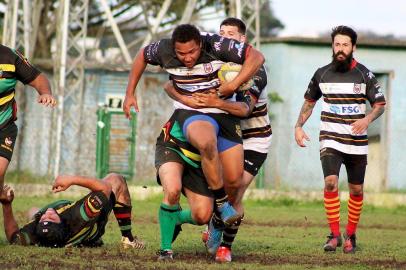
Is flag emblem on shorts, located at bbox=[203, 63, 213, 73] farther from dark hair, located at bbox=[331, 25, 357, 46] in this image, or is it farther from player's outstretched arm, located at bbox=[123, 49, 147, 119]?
dark hair, located at bbox=[331, 25, 357, 46]

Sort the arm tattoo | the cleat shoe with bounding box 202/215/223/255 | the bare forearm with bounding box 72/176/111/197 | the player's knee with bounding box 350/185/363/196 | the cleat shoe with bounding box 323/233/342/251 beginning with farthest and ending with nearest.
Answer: the arm tattoo → the player's knee with bounding box 350/185/363/196 → the cleat shoe with bounding box 323/233/342/251 → the bare forearm with bounding box 72/176/111/197 → the cleat shoe with bounding box 202/215/223/255

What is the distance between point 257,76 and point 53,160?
14365mm

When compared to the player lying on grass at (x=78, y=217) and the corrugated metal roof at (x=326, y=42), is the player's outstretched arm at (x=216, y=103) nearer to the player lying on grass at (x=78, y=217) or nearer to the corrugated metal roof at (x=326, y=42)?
the player lying on grass at (x=78, y=217)

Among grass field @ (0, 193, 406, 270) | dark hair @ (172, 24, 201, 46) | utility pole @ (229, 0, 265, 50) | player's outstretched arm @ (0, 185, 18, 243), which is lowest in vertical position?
grass field @ (0, 193, 406, 270)

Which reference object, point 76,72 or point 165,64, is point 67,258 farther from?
point 76,72

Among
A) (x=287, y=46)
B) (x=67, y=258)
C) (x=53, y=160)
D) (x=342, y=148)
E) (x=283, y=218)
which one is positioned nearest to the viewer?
(x=67, y=258)

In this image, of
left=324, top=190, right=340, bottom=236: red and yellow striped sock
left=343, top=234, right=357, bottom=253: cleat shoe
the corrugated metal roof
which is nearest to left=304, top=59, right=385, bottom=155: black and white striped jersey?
left=324, top=190, right=340, bottom=236: red and yellow striped sock

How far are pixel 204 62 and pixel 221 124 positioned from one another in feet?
2.11

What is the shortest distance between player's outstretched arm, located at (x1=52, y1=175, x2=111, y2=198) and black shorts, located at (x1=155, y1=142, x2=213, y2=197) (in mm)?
1011

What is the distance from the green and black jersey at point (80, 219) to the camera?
37.1 feet

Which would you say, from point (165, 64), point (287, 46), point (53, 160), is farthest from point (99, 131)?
point (165, 64)

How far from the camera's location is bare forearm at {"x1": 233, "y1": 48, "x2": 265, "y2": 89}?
10.3 meters

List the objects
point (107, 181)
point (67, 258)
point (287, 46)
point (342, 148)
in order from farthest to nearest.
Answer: point (287, 46)
point (342, 148)
point (107, 181)
point (67, 258)

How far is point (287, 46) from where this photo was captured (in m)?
29.4
